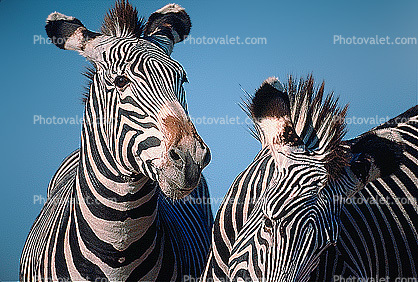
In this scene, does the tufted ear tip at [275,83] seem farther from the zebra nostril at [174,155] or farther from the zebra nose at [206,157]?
the zebra nostril at [174,155]

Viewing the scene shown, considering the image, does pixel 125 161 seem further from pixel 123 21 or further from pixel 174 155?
pixel 123 21

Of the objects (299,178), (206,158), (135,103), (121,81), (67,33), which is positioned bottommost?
(299,178)

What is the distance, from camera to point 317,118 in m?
2.79

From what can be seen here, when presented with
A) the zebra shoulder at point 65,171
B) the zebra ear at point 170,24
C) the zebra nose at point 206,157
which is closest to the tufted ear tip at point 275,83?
the zebra nose at point 206,157

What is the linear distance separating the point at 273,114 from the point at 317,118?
0.22m

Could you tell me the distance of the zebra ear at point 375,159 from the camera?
8.92 feet

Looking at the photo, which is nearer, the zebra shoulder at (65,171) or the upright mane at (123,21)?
the upright mane at (123,21)

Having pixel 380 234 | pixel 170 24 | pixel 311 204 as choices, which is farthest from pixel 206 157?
pixel 170 24

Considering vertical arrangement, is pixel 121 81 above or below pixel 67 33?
below

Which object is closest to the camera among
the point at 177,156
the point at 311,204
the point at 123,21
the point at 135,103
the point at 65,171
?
the point at 311,204

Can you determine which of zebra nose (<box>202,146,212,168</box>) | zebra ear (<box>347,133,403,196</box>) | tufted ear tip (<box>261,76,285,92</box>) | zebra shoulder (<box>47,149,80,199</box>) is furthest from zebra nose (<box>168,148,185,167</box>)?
zebra shoulder (<box>47,149,80,199</box>)

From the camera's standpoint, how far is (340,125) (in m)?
2.71


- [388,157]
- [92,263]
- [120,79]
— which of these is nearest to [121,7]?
[120,79]

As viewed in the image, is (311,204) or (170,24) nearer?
(311,204)
